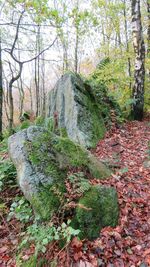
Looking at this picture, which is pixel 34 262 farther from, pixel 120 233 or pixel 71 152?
pixel 71 152

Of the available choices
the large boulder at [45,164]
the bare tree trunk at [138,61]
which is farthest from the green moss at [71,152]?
the bare tree trunk at [138,61]

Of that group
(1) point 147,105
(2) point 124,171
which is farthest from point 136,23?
(2) point 124,171

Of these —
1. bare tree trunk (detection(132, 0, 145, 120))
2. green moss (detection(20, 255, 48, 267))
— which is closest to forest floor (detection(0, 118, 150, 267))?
green moss (detection(20, 255, 48, 267))

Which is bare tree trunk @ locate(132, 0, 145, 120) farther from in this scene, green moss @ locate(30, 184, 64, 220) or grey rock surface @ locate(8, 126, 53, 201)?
green moss @ locate(30, 184, 64, 220)

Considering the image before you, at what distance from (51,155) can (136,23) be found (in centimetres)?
632

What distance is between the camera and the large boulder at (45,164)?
119 inches

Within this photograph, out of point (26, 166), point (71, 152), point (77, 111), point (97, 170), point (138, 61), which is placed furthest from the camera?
point (138, 61)

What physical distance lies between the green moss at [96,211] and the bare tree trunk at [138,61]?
5422 mm

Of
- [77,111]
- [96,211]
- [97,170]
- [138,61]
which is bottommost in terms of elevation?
[96,211]

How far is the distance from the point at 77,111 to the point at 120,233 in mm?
3880

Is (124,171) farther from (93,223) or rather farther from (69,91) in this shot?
(69,91)

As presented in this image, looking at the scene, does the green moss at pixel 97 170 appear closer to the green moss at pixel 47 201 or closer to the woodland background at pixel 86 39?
the green moss at pixel 47 201

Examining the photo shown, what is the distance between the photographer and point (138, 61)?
791 cm

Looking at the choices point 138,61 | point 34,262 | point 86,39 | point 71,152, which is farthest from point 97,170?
point 86,39
